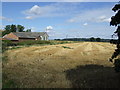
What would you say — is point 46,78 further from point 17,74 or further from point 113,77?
point 113,77

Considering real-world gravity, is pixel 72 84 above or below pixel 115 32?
below

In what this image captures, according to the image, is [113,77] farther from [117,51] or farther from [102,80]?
[117,51]

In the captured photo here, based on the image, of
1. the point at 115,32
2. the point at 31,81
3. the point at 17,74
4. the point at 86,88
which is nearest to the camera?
the point at 86,88

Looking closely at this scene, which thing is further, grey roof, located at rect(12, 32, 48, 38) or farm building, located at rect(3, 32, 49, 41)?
grey roof, located at rect(12, 32, 48, 38)

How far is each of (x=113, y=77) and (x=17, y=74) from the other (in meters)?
5.89

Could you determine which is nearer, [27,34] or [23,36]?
[23,36]

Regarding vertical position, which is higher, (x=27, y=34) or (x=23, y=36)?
(x=27, y=34)

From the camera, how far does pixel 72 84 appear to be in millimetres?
8773

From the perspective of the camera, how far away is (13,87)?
8.27 meters

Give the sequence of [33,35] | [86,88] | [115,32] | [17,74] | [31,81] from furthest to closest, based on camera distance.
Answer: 1. [33,35]
2. [17,74]
3. [31,81]
4. [115,32]
5. [86,88]

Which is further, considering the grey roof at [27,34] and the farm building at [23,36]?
the grey roof at [27,34]

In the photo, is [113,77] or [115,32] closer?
[115,32]

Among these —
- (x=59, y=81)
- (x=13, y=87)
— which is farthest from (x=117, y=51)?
(x=13, y=87)

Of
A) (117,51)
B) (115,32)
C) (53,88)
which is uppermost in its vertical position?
(115,32)
